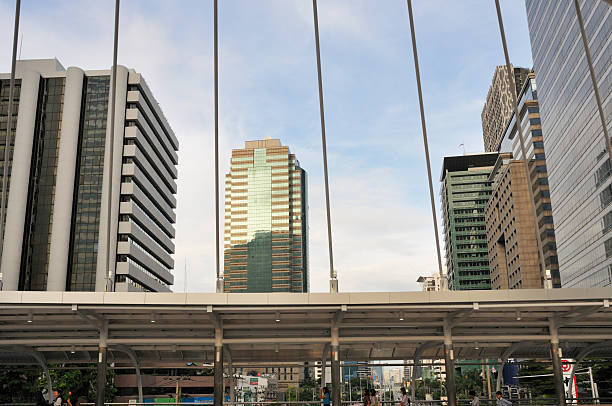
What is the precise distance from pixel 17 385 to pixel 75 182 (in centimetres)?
4927

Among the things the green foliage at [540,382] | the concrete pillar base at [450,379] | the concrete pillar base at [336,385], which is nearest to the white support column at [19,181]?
the green foliage at [540,382]

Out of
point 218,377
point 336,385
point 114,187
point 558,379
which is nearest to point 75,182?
point 114,187

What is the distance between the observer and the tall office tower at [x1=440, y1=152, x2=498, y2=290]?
183750 mm

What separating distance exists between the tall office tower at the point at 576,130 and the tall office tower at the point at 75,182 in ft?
220

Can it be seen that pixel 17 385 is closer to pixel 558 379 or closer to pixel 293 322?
pixel 293 322

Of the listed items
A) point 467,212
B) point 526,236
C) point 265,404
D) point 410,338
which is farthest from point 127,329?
point 467,212

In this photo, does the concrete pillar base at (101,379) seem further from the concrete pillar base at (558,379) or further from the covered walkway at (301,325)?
the concrete pillar base at (558,379)

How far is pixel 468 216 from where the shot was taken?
188 meters

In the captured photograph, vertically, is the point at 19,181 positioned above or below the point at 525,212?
below

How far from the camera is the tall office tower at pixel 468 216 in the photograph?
183750 mm

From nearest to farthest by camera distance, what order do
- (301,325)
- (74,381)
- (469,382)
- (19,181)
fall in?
(301,325), (74,381), (19,181), (469,382)

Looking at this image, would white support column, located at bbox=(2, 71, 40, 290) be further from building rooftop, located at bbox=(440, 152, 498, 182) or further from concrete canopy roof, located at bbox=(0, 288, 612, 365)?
building rooftop, located at bbox=(440, 152, 498, 182)

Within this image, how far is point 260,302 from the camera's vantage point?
17875 mm

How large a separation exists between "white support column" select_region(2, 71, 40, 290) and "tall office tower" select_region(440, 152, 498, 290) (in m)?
127
